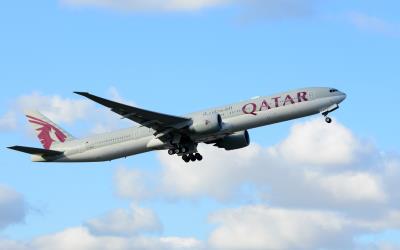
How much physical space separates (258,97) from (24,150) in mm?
21318

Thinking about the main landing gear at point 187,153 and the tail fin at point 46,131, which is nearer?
the main landing gear at point 187,153

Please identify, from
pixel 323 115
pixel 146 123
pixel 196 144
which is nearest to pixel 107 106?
pixel 146 123

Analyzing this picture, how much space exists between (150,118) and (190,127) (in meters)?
3.38

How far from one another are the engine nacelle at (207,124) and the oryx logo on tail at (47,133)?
15618mm

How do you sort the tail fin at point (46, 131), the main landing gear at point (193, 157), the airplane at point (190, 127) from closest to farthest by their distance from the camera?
1. the airplane at point (190, 127)
2. the main landing gear at point (193, 157)
3. the tail fin at point (46, 131)

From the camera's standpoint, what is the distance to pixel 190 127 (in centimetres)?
8244

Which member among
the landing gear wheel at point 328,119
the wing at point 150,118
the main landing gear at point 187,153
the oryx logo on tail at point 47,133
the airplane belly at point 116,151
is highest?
the oryx logo on tail at point 47,133

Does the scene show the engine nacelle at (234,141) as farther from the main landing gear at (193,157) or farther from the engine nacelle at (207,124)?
the engine nacelle at (207,124)

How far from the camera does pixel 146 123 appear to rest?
8331cm

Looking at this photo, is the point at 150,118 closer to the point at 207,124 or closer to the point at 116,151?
the point at 207,124

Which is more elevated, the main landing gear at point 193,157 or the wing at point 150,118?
the wing at point 150,118

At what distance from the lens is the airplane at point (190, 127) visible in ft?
264

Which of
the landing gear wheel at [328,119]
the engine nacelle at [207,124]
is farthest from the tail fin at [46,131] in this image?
the landing gear wheel at [328,119]

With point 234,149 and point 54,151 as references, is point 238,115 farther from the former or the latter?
point 54,151
